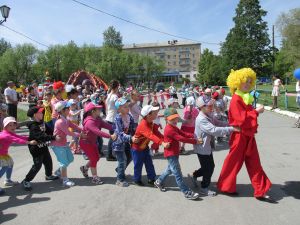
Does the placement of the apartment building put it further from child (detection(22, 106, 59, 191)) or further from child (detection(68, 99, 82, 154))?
child (detection(22, 106, 59, 191))

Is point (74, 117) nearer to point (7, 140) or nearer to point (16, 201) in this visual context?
point (7, 140)

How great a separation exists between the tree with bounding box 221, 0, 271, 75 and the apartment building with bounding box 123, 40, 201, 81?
86852 mm

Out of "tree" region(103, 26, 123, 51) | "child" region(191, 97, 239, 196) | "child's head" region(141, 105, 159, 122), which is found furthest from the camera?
"tree" region(103, 26, 123, 51)

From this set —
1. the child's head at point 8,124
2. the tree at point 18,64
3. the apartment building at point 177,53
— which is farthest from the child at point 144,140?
the apartment building at point 177,53

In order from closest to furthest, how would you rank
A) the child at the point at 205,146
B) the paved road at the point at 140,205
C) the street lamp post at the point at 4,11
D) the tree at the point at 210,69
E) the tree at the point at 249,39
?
the paved road at the point at 140,205 < the child at the point at 205,146 < the street lamp post at the point at 4,11 < the tree at the point at 249,39 < the tree at the point at 210,69

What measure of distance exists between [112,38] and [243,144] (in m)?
91.0

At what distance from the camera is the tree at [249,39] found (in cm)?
4841

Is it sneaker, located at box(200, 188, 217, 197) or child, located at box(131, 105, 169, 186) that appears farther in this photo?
child, located at box(131, 105, 169, 186)

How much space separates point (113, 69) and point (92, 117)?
66.6 metres

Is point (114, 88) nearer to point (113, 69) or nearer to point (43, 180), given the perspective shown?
point (43, 180)

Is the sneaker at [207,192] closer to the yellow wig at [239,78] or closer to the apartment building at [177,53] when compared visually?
the yellow wig at [239,78]

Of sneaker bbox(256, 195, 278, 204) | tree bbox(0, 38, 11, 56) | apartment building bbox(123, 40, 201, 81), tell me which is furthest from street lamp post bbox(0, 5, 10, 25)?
apartment building bbox(123, 40, 201, 81)

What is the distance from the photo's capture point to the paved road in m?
4.40

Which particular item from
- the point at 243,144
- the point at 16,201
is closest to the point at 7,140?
the point at 16,201
